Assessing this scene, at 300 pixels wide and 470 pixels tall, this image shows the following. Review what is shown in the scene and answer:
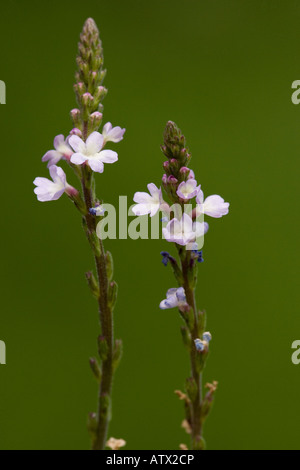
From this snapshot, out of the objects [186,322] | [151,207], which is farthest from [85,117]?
[186,322]

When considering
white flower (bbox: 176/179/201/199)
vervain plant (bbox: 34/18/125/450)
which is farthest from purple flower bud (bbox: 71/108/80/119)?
white flower (bbox: 176/179/201/199)

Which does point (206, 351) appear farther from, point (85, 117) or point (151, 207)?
point (85, 117)

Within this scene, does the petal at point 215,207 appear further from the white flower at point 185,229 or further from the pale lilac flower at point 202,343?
the pale lilac flower at point 202,343

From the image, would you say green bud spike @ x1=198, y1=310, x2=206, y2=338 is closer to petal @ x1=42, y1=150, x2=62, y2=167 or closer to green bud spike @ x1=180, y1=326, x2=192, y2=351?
green bud spike @ x1=180, y1=326, x2=192, y2=351

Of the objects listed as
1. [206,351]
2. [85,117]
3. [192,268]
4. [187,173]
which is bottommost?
[206,351]

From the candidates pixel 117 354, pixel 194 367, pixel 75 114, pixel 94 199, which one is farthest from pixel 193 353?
pixel 75 114

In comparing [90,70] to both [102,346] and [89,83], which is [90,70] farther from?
[102,346]

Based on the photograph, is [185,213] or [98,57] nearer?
[185,213]
